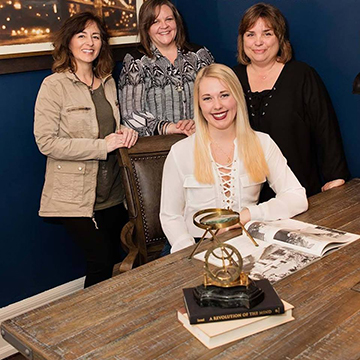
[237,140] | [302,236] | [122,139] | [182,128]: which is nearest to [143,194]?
[122,139]

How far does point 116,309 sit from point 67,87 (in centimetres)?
148

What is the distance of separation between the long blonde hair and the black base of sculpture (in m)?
0.97

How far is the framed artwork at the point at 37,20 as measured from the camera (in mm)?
2844

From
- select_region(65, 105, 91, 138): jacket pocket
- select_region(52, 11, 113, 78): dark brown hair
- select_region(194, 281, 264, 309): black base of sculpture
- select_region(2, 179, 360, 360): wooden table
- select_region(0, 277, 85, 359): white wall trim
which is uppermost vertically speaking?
select_region(52, 11, 113, 78): dark brown hair

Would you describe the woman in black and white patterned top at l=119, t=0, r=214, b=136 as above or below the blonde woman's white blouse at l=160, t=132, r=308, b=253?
above

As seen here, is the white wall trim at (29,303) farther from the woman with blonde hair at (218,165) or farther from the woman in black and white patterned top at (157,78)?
the woman with blonde hair at (218,165)

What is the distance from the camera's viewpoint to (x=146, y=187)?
274cm

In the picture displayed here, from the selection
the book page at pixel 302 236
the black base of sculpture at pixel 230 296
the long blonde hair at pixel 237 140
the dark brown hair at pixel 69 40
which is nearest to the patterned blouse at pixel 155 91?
the dark brown hair at pixel 69 40

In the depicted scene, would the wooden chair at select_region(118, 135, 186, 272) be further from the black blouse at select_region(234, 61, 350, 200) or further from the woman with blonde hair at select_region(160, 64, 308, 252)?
the black blouse at select_region(234, 61, 350, 200)

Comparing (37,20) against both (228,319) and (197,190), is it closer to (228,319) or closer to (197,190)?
(197,190)

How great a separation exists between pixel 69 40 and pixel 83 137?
0.48 m

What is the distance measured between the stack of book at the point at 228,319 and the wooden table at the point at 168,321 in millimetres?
20

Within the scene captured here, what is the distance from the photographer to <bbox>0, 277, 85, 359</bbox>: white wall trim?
3102mm

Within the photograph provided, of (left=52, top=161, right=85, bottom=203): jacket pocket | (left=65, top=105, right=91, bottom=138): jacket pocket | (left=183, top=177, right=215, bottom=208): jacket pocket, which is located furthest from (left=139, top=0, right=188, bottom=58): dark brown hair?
(left=183, top=177, right=215, bottom=208): jacket pocket
